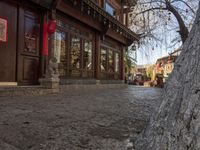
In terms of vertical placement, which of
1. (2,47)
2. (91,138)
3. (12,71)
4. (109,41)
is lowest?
(91,138)

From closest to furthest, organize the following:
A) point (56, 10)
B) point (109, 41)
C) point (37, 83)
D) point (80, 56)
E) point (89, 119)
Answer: point (89, 119), point (37, 83), point (56, 10), point (80, 56), point (109, 41)

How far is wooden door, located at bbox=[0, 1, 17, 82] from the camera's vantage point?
6367mm

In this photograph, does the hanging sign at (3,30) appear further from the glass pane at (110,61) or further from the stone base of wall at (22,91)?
the glass pane at (110,61)

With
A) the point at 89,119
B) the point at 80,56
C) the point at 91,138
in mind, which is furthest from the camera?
the point at 80,56

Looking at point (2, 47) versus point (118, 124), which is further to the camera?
point (2, 47)

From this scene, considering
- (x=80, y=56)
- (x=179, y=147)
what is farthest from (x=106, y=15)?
(x=179, y=147)

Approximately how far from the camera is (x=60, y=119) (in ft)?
9.41

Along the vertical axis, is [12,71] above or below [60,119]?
above

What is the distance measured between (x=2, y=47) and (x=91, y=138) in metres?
A: 5.13

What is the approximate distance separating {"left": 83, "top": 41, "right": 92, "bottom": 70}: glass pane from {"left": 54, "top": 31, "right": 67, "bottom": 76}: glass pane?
1668 mm

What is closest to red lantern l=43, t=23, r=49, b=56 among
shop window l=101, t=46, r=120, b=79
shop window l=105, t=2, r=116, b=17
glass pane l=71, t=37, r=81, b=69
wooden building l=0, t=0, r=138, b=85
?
wooden building l=0, t=0, r=138, b=85

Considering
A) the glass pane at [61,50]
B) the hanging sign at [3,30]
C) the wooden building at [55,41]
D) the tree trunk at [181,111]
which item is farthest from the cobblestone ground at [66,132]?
the glass pane at [61,50]

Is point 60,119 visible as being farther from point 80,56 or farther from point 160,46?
point 160,46

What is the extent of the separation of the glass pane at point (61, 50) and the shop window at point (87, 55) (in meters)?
1.67
